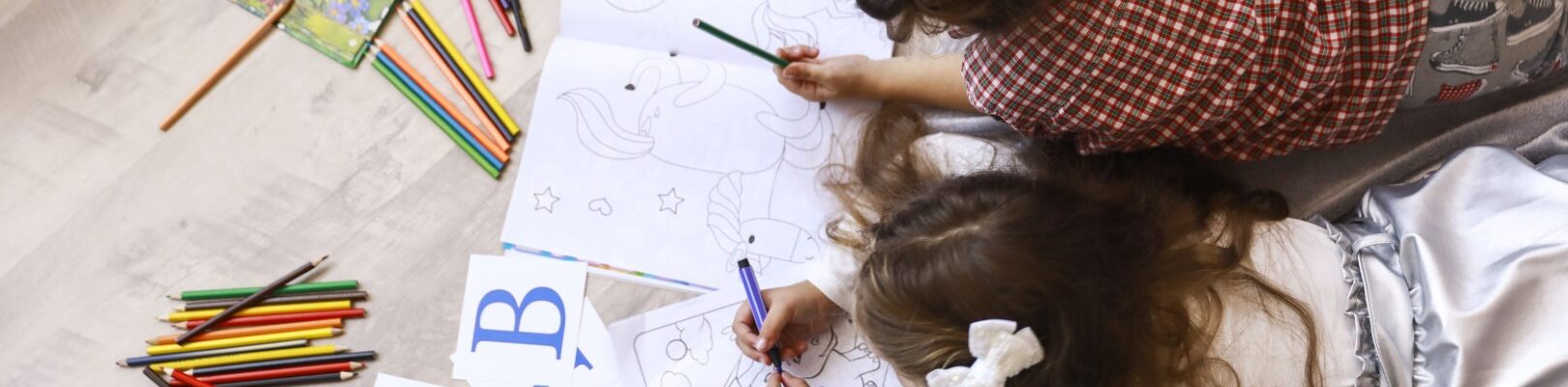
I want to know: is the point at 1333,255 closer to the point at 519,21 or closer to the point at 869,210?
the point at 869,210

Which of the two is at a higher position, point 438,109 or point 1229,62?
point 1229,62

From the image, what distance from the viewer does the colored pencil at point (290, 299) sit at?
0.66m

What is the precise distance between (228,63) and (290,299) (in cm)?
17

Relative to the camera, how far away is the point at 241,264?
2.20 ft

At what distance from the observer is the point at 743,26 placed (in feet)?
2.23

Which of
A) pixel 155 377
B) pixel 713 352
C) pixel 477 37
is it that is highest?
pixel 477 37

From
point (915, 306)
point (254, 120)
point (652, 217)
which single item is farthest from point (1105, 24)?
point (254, 120)

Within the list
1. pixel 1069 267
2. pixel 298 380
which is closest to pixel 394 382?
pixel 298 380

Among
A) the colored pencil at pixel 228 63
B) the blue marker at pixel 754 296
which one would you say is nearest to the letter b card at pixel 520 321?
the blue marker at pixel 754 296

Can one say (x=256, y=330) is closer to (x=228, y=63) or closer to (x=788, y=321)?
(x=228, y=63)

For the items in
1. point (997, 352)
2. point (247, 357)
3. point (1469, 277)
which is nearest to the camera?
point (997, 352)

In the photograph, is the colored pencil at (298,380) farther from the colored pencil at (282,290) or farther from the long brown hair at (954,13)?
the long brown hair at (954,13)

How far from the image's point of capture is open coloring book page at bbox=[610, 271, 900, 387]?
2.09ft

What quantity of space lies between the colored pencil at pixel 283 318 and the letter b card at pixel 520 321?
7 cm
